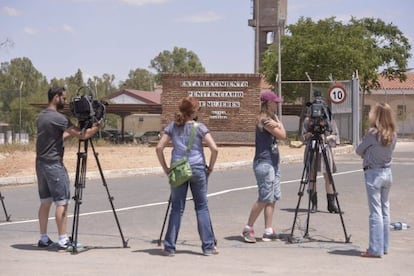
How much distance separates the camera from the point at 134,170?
63.7 feet

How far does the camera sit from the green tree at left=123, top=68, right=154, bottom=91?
13112cm

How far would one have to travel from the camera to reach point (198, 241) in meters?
9.33

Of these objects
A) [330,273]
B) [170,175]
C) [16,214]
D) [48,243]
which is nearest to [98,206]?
[16,214]

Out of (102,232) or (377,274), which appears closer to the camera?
(377,274)

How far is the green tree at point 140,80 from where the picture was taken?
131 m

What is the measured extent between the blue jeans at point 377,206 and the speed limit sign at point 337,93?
20659 mm

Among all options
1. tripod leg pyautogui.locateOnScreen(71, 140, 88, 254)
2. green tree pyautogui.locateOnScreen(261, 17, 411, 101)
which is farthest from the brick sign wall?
tripod leg pyautogui.locateOnScreen(71, 140, 88, 254)

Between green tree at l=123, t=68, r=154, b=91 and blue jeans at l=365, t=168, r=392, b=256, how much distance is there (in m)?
122

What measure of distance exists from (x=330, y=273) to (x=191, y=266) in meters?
1.44

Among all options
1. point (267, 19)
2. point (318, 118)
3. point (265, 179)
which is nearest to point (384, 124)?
point (265, 179)

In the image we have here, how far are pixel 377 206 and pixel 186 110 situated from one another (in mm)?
2401

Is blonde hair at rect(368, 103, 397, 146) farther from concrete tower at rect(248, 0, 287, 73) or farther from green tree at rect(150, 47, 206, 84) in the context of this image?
green tree at rect(150, 47, 206, 84)

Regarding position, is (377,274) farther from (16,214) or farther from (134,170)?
(134,170)

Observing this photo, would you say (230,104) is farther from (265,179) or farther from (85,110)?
(85,110)
